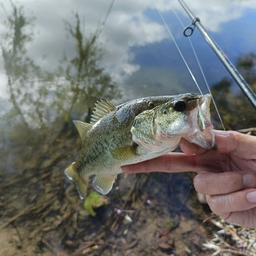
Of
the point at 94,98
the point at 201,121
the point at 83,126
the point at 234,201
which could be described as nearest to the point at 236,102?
the point at 94,98

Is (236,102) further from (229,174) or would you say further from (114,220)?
(229,174)

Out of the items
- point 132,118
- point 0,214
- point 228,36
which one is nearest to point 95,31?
point 228,36

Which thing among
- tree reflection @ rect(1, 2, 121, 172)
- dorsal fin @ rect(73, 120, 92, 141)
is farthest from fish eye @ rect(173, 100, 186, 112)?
tree reflection @ rect(1, 2, 121, 172)

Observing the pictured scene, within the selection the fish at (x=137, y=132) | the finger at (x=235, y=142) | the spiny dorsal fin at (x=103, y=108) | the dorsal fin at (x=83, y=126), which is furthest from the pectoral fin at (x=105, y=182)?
the finger at (x=235, y=142)

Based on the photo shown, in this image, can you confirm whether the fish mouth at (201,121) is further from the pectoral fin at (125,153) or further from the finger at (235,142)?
the pectoral fin at (125,153)

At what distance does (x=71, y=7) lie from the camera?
7.34 m

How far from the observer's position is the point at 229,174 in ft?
5.31

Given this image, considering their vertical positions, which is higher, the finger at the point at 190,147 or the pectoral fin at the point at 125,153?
the pectoral fin at the point at 125,153

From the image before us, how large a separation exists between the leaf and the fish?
1194mm

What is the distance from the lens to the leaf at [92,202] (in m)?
3.45

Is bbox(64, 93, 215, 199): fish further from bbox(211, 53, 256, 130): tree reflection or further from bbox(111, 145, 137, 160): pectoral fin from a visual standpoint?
bbox(211, 53, 256, 130): tree reflection

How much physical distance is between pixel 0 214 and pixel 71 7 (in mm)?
5764

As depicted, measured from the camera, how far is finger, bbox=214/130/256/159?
162 cm

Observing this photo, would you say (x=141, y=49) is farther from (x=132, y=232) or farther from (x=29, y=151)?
(x=132, y=232)
